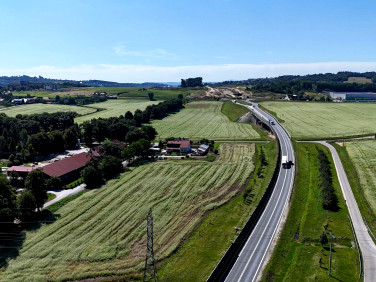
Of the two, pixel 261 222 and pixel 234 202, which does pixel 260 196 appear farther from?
pixel 261 222

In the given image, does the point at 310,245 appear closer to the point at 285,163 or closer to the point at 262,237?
the point at 262,237

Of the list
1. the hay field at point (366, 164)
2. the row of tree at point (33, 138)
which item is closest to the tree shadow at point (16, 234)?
the row of tree at point (33, 138)

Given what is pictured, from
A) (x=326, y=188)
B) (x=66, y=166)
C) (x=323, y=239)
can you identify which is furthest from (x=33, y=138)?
(x=323, y=239)

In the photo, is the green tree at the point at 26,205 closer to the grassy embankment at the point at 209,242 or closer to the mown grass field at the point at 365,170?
the grassy embankment at the point at 209,242

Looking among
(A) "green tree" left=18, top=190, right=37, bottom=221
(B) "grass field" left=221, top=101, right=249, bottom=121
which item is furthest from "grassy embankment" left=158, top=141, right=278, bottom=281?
(B) "grass field" left=221, top=101, right=249, bottom=121

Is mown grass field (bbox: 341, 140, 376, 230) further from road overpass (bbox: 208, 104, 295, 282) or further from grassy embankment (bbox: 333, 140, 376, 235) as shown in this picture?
road overpass (bbox: 208, 104, 295, 282)

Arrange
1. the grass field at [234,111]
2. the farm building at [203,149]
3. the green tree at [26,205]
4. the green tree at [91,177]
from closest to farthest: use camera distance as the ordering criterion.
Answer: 1. the green tree at [26,205]
2. the green tree at [91,177]
3. the farm building at [203,149]
4. the grass field at [234,111]

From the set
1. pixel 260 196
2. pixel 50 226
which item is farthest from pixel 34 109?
pixel 260 196
